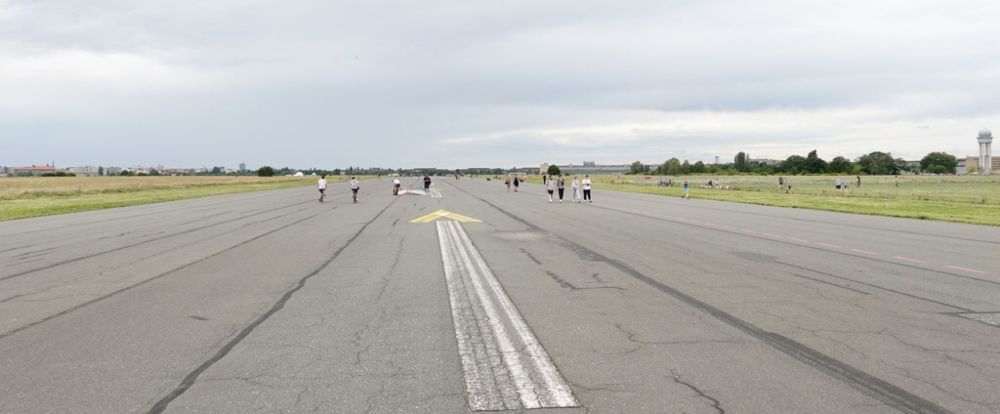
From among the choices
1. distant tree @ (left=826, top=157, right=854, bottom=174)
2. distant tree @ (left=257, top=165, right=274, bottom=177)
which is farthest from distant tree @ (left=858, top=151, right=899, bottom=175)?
distant tree @ (left=257, top=165, right=274, bottom=177)

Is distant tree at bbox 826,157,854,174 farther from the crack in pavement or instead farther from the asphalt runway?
the crack in pavement

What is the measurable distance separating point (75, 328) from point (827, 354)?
6834 mm

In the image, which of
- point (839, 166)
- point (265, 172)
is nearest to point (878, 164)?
point (839, 166)

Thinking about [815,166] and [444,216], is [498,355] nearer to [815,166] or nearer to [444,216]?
[444,216]

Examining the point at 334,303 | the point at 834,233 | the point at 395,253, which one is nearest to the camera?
the point at 334,303

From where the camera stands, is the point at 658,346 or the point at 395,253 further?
the point at 395,253

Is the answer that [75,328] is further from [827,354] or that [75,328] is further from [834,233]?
[834,233]

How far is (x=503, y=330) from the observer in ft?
17.9

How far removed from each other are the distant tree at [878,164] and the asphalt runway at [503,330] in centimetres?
20403

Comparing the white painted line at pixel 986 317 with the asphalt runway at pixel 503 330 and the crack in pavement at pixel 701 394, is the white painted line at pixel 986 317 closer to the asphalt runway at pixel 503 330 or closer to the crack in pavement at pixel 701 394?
the asphalt runway at pixel 503 330

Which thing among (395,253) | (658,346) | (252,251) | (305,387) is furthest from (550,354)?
(252,251)

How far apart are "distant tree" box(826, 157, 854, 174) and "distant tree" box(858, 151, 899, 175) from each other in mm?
11339

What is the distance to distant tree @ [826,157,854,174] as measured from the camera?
6875 inches

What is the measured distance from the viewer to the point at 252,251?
12.0m
